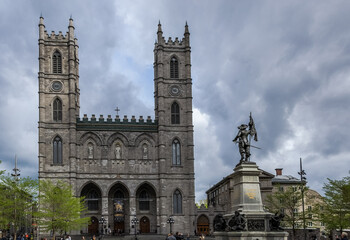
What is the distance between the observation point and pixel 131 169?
67.1 m

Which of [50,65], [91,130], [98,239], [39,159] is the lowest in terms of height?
[98,239]

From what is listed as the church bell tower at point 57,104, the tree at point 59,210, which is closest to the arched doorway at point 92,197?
the church bell tower at point 57,104

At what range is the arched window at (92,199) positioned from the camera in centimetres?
6656

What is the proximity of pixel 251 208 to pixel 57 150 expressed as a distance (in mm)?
46149

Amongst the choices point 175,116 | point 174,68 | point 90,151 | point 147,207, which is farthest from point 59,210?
point 174,68

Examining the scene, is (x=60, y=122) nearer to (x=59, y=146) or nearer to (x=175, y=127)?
(x=59, y=146)

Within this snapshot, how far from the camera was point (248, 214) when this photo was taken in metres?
23.4

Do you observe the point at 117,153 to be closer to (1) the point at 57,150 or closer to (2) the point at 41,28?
(1) the point at 57,150

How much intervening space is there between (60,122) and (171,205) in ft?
63.1

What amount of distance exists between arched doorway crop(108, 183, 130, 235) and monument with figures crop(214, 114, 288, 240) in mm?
43449

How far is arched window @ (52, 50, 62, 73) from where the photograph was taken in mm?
68688

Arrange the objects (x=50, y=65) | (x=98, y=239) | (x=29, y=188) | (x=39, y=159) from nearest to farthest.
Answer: (x=29, y=188) < (x=98, y=239) < (x=39, y=159) < (x=50, y=65)

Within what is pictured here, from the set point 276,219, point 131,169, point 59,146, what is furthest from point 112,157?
point 276,219

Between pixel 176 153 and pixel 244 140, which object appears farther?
pixel 176 153
